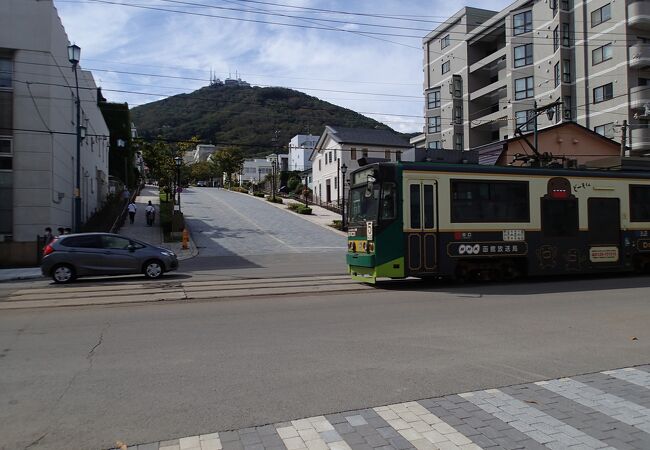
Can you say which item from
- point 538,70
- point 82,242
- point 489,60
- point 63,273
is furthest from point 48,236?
point 489,60

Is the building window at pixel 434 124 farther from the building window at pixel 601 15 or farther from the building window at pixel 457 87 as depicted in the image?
the building window at pixel 601 15

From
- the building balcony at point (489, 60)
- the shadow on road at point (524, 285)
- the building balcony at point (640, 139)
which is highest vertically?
the building balcony at point (489, 60)

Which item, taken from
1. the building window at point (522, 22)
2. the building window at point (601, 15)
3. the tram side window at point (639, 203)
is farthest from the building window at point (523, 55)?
the tram side window at point (639, 203)

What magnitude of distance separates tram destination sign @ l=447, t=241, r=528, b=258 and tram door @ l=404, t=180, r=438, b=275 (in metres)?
0.55

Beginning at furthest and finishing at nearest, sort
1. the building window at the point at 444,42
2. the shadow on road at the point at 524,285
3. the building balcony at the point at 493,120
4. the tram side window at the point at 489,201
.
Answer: the building window at the point at 444,42 → the building balcony at the point at 493,120 → the tram side window at the point at 489,201 → the shadow on road at the point at 524,285

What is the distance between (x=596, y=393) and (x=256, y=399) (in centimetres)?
340

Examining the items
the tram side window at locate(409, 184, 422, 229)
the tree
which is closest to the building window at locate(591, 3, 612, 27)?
the tram side window at locate(409, 184, 422, 229)

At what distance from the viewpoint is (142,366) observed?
6.02m

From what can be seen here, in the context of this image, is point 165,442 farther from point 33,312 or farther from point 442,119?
point 442,119

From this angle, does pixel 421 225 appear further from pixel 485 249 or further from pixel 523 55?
pixel 523 55

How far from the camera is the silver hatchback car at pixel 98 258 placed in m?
15.1

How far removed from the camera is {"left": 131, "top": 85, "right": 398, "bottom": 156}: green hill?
2327 inches

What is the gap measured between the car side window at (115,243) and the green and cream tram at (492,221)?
7397 millimetres

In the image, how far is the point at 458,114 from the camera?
5584 cm
